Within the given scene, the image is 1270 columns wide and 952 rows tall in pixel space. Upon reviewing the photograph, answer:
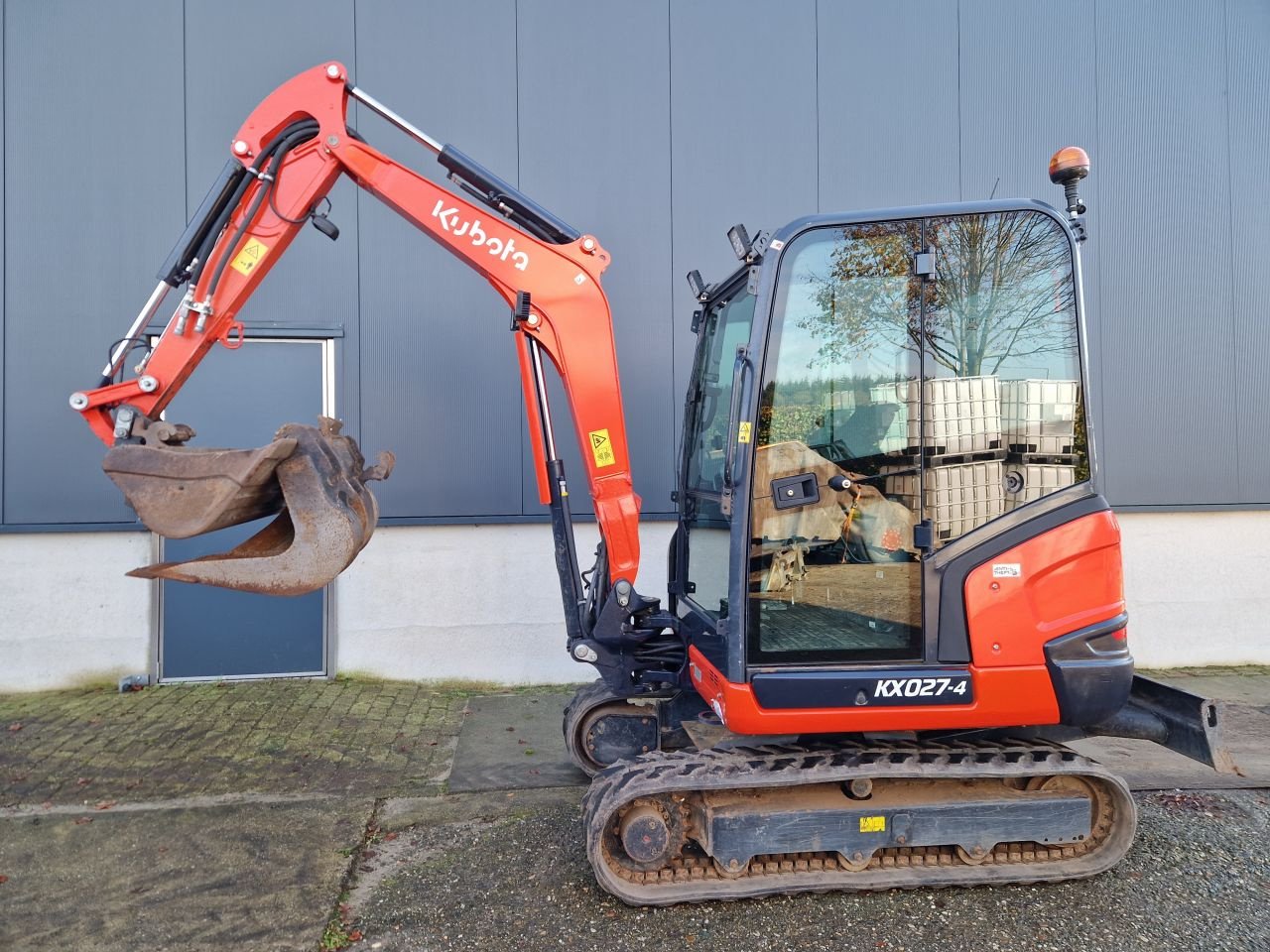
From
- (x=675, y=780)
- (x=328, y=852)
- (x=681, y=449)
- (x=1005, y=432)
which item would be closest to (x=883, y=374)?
(x=1005, y=432)

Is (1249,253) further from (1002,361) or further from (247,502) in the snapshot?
(247,502)

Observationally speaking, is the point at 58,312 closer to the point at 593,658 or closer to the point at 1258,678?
the point at 593,658

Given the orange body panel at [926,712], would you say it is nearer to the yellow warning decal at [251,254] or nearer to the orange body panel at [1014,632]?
the orange body panel at [1014,632]

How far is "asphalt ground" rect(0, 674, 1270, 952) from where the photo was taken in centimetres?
301

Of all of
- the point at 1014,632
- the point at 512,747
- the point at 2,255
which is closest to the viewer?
the point at 1014,632

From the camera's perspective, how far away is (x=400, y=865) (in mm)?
3529

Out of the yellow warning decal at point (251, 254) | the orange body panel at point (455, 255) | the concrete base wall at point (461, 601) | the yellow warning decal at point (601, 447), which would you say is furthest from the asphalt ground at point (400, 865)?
the yellow warning decal at point (251, 254)

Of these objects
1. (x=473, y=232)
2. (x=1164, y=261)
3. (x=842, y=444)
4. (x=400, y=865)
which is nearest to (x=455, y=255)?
(x=473, y=232)

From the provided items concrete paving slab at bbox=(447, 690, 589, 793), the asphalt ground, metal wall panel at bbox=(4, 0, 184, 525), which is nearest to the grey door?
metal wall panel at bbox=(4, 0, 184, 525)

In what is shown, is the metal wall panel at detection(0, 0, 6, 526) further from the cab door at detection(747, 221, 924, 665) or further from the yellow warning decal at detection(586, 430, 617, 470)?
the cab door at detection(747, 221, 924, 665)

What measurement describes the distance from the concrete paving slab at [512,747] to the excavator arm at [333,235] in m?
1.07

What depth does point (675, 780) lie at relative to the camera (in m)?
3.12

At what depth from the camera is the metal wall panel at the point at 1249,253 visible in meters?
6.96

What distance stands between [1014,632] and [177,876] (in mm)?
3679
